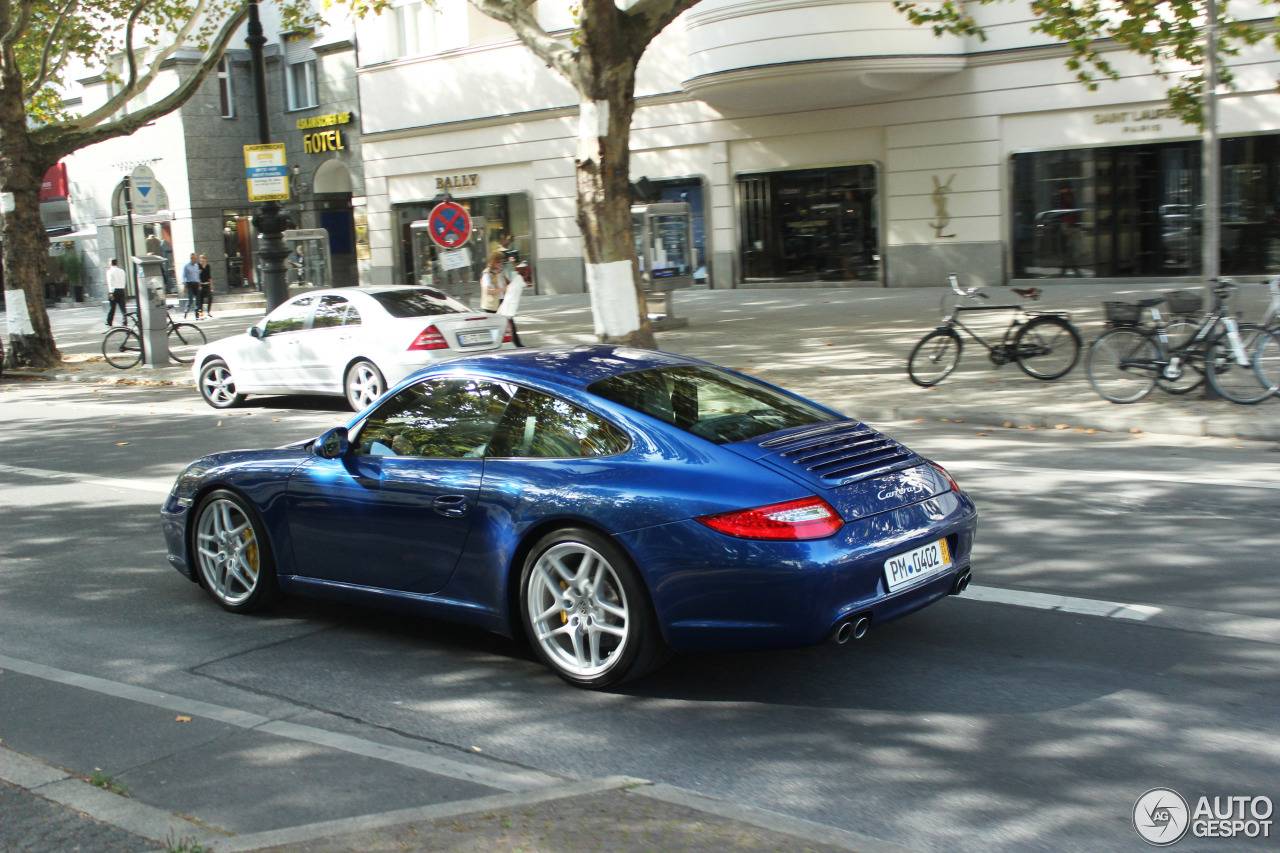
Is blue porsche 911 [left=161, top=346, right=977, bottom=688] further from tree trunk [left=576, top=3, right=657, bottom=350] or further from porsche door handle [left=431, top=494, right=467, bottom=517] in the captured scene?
tree trunk [left=576, top=3, right=657, bottom=350]

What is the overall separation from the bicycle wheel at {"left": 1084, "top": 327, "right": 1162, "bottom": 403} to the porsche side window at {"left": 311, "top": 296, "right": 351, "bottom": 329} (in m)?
7.95

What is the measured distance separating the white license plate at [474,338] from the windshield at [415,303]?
42 cm

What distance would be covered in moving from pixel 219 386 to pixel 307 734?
11.2 meters

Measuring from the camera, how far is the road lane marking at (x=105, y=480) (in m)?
9.53

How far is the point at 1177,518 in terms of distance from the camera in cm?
723

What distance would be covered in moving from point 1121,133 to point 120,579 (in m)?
19.6

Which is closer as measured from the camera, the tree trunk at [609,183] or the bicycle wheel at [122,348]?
the tree trunk at [609,183]

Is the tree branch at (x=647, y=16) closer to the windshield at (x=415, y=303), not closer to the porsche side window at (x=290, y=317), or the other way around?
the windshield at (x=415, y=303)

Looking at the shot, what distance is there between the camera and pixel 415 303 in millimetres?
13961

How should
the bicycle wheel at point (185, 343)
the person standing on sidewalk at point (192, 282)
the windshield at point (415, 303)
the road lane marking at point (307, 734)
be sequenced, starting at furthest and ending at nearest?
the person standing on sidewalk at point (192, 282), the bicycle wheel at point (185, 343), the windshield at point (415, 303), the road lane marking at point (307, 734)

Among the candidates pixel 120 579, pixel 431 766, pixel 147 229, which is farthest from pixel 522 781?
pixel 147 229

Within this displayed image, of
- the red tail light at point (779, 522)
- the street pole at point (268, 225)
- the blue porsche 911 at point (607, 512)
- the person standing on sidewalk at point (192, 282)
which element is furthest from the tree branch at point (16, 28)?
the red tail light at point (779, 522)

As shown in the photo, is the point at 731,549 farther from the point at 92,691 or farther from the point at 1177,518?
the point at 1177,518

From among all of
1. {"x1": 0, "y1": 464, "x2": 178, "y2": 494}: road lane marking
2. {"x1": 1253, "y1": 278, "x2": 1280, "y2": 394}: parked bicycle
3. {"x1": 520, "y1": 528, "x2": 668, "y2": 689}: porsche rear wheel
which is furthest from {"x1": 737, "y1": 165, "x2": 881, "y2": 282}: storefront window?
{"x1": 520, "y1": 528, "x2": 668, "y2": 689}: porsche rear wheel
